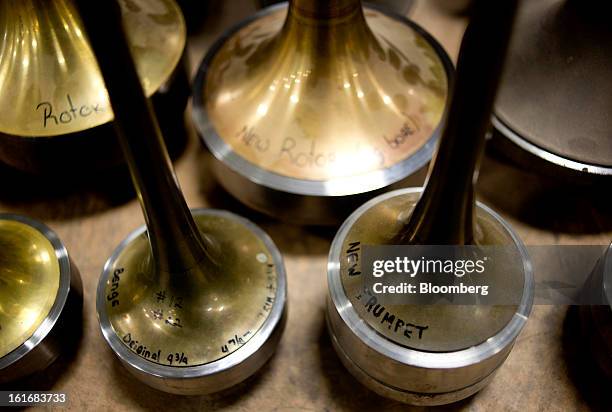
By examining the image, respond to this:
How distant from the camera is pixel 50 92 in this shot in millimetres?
572

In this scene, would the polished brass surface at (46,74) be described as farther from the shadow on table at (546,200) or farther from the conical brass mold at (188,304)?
the shadow on table at (546,200)

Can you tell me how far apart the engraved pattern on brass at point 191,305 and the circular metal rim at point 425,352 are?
6 cm

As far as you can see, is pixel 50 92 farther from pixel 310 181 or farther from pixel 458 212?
pixel 458 212

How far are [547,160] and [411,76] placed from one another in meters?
0.14

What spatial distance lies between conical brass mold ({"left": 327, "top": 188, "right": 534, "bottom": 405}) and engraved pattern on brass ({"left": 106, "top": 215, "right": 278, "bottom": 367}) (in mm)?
63

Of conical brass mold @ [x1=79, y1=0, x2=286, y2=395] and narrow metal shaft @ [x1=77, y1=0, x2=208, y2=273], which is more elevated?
narrow metal shaft @ [x1=77, y1=0, x2=208, y2=273]

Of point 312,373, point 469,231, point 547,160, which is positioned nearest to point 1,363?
point 312,373

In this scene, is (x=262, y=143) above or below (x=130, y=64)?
below

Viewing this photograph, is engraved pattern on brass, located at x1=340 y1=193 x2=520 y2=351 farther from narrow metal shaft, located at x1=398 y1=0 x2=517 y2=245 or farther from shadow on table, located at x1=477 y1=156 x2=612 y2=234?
shadow on table, located at x1=477 y1=156 x2=612 y2=234

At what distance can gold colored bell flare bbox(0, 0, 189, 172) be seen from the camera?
0.56 metres

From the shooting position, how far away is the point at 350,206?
557 millimetres

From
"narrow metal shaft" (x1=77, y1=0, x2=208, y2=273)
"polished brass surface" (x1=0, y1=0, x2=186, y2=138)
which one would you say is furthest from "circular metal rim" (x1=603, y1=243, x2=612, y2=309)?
"polished brass surface" (x1=0, y1=0, x2=186, y2=138)

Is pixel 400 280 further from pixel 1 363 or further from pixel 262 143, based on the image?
pixel 1 363

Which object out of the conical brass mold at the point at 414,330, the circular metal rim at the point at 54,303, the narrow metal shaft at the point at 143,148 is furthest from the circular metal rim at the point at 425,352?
the circular metal rim at the point at 54,303
